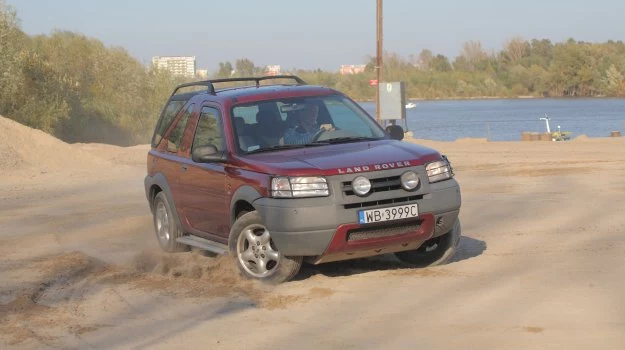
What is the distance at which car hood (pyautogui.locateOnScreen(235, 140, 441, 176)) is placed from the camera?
8.95m

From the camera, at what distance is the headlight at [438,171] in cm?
930

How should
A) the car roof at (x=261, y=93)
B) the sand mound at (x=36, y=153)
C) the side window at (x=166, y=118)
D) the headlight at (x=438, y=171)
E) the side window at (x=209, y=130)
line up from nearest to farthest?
the headlight at (x=438, y=171)
the side window at (x=209, y=130)
the car roof at (x=261, y=93)
the side window at (x=166, y=118)
the sand mound at (x=36, y=153)

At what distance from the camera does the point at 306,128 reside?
33.3ft

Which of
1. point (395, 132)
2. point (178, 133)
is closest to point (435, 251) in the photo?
point (395, 132)

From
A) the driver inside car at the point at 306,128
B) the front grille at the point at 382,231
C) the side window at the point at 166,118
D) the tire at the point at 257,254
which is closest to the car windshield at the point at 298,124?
the driver inside car at the point at 306,128

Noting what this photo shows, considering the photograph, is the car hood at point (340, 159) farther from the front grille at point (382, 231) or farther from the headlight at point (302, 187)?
the front grille at point (382, 231)

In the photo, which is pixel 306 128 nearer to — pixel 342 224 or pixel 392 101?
pixel 342 224

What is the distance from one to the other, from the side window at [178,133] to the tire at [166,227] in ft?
1.77

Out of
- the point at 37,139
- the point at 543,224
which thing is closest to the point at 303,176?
the point at 543,224

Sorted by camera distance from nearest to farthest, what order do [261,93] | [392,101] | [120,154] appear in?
[261,93]
[120,154]
[392,101]

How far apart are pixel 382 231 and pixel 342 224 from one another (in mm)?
438

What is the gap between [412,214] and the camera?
9055 millimetres

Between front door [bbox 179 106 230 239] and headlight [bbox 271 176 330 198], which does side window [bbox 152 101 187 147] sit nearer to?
front door [bbox 179 106 230 239]

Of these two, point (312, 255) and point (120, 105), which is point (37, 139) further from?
point (120, 105)
